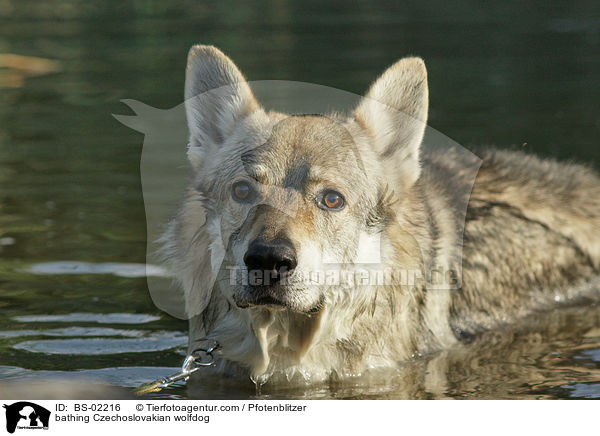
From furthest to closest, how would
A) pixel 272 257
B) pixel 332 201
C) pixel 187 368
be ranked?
pixel 187 368 < pixel 332 201 < pixel 272 257

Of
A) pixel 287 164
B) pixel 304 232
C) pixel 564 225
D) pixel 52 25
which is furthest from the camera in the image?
pixel 52 25

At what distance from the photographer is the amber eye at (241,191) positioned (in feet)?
17.4

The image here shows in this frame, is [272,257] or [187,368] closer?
[272,257]

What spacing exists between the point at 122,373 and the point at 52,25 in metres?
20.5

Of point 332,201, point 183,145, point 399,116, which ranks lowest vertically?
point 332,201

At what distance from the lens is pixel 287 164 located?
532cm

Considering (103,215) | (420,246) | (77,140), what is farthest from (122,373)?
(77,140)

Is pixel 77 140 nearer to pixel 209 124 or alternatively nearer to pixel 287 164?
pixel 209 124
